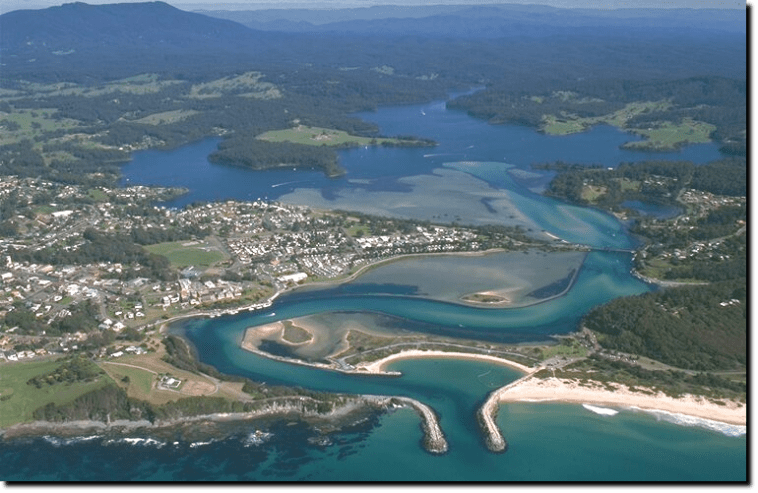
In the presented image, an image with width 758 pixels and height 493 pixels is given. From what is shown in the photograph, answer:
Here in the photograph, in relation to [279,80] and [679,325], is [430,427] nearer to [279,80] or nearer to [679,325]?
[679,325]

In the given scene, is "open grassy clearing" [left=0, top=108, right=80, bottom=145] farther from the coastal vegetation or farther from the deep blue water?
the deep blue water

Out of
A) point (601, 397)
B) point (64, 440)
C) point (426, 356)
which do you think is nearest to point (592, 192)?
point (426, 356)

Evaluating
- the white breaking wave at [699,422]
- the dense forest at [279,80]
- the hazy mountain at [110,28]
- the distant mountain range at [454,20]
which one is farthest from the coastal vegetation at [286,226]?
the distant mountain range at [454,20]

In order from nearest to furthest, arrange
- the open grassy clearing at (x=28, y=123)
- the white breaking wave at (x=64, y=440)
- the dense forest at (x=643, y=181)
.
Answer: the white breaking wave at (x=64, y=440) < the dense forest at (x=643, y=181) < the open grassy clearing at (x=28, y=123)

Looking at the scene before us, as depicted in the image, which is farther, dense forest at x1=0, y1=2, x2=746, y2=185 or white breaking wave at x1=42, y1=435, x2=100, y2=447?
dense forest at x1=0, y1=2, x2=746, y2=185

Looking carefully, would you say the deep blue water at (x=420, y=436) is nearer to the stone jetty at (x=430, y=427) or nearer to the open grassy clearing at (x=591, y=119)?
the stone jetty at (x=430, y=427)

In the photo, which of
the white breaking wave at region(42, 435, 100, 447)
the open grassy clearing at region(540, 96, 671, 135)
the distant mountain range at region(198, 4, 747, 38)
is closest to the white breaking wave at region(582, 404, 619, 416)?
the white breaking wave at region(42, 435, 100, 447)
